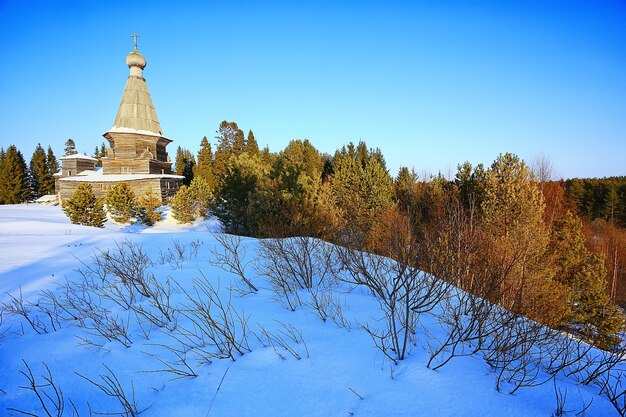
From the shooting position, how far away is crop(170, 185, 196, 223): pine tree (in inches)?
873

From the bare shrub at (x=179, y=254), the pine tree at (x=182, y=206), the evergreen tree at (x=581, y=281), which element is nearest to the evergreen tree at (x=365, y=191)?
the evergreen tree at (x=581, y=281)

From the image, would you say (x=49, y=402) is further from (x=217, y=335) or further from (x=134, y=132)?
(x=134, y=132)

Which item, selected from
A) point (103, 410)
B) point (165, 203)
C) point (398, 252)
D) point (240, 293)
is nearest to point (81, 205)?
point (165, 203)

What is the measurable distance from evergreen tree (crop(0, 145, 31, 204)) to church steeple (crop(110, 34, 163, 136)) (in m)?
22.6

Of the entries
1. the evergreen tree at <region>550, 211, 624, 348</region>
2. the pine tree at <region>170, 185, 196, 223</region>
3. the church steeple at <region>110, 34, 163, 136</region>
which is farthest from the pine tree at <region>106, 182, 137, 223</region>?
the evergreen tree at <region>550, 211, 624, 348</region>

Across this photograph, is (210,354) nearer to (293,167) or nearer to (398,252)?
(398,252)

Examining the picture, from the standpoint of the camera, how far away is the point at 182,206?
73.2 feet

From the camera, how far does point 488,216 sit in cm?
1287

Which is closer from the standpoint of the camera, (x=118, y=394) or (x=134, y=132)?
(x=118, y=394)

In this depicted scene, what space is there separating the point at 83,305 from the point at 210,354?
8.87ft

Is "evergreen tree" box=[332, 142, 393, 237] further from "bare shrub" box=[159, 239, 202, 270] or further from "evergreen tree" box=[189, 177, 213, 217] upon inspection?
"bare shrub" box=[159, 239, 202, 270]

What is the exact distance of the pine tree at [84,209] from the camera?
1717cm

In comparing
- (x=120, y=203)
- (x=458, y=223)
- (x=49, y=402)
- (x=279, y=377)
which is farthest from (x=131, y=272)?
(x=120, y=203)

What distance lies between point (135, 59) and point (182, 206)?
17.8 m
